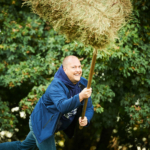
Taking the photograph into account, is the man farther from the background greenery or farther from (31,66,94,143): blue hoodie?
the background greenery

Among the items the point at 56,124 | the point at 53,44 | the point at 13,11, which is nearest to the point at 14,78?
the point at 53,44

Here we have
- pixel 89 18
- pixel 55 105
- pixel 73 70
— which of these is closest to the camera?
pixel 89 18

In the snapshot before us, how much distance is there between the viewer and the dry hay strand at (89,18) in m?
2.02

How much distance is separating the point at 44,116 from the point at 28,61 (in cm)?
193

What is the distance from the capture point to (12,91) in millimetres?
5414

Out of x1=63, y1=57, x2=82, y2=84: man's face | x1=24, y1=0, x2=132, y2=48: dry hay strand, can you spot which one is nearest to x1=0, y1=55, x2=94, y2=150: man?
x1=63, y1=57, x2=82, y2=84: man's face

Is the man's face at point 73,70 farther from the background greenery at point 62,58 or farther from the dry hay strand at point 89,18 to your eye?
the background greenery at point 62,58

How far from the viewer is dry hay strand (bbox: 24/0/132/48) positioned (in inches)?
79.7

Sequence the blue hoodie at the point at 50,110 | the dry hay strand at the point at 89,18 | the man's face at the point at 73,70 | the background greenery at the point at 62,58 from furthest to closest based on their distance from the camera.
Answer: the background greenery at the point at 62,58, the man's face at the point at 73,70, the blue hoodie at the point at 50,110, the dry hay strand at the point at 89,18

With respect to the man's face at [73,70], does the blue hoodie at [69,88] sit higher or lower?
lower

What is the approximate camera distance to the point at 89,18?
2066mm

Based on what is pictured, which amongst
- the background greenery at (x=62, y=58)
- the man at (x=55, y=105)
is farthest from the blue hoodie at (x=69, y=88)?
the background greenery at (x=62, y=58)

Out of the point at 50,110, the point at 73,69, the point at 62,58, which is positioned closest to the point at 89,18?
the point at 73,69

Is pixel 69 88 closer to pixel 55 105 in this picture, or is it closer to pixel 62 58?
pixel 55 105
